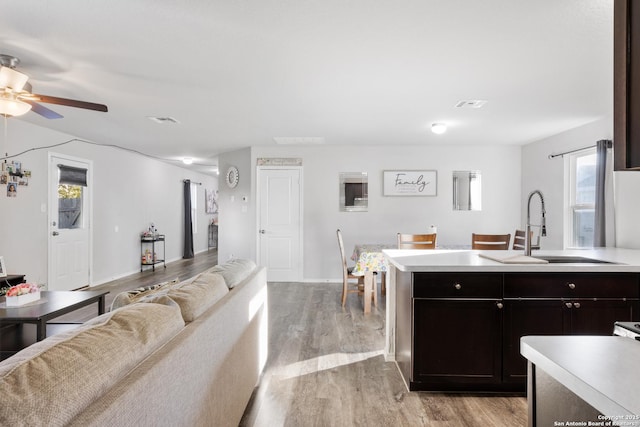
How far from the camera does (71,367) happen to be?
79 cm

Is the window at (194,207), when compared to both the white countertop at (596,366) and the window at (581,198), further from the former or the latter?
the white countertop at (596,366)

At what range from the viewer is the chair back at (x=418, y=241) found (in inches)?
148

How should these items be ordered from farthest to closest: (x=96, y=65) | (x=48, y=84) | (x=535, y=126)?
(x=535, y=126)
(x=48, y=84)
(x=96, y=65)

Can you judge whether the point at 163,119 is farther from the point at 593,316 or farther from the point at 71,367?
the point at 593,316

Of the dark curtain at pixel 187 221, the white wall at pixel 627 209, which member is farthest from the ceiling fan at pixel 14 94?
the dark curtain at pixel 187 221

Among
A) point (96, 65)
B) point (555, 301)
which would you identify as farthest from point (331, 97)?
point (555, 301)

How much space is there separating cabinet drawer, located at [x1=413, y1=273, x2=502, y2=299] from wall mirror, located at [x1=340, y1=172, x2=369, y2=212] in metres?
3.80

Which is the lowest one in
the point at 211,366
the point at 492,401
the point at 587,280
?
the point at 492,401

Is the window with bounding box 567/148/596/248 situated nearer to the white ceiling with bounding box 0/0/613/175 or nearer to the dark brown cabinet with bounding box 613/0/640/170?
the white ceiling with bounding box 0/0/613/175

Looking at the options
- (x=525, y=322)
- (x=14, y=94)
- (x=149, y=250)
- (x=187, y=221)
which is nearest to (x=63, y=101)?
(x=14, y=94)

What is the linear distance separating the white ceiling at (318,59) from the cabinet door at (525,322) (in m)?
1.78

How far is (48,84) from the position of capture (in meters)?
3.10

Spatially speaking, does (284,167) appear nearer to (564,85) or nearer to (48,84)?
(48,84)

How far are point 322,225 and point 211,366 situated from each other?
4.62 m
